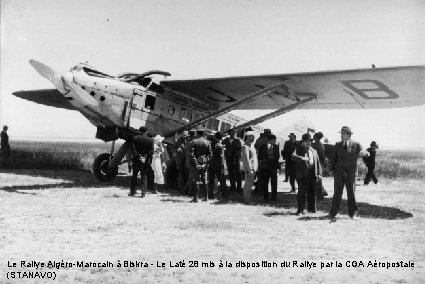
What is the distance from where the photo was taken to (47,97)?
1767cm

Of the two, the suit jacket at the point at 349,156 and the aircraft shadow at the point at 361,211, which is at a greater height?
the suit jacket at the point at 349,156

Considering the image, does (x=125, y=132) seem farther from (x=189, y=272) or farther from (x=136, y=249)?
(x=189, y=272)

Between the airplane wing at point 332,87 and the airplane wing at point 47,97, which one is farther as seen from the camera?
the airplane wing at point 47,97

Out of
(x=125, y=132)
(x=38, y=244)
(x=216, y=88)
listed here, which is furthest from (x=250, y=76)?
(x=38, y=244)

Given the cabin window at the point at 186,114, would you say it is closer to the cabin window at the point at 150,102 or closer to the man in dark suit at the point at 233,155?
the cabin window at the point at 150,102

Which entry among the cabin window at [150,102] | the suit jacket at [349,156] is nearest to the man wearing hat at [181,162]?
the cabin window at [150,102]

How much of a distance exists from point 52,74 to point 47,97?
861cm

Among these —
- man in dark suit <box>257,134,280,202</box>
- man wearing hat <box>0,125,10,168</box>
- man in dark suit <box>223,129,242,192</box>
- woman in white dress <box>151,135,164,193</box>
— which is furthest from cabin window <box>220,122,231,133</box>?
man wearing hat <box>0,125,10,168</box>

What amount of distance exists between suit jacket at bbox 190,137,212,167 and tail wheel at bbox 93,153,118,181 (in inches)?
148

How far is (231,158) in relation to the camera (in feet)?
35.9

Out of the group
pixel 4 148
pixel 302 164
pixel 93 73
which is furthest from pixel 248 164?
pixel 4 148

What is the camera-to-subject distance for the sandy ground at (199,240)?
4.22m

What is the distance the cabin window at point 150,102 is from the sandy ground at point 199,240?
3.44 metres

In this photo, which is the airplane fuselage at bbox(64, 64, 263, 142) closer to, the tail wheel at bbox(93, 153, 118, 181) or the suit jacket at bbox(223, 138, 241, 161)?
the tail wheel at bbox(93, 153, 118, 181)
